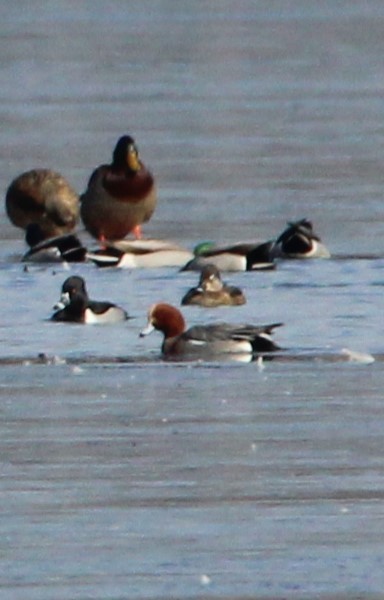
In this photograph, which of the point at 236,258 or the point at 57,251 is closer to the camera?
the point at 236,258

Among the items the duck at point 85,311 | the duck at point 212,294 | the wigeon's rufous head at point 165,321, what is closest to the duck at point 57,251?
the duck at point 212,294

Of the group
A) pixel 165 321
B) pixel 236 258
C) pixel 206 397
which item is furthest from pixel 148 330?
pixel 236 258

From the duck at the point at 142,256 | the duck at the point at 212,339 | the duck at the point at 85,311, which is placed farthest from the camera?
the duck at the point at 142,256

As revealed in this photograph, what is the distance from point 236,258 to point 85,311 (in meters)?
2.35

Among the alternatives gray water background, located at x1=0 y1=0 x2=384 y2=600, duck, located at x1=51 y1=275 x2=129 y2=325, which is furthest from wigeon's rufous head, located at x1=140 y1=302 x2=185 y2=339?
duck, located at x1=51 y1=275 x2=129 y2=325

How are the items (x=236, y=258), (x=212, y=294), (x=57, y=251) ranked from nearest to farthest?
1. (x=212, y=294)
2. (x=236, y=258)
3. (x=57, y=251)

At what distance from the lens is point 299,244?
15.7m

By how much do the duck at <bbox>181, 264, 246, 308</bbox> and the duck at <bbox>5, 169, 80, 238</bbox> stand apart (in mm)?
4351

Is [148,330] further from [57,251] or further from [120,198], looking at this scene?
[120,198]

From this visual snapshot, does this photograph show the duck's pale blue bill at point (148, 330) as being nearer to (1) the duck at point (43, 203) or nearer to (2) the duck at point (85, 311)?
(2) the duck at point (85, 311)

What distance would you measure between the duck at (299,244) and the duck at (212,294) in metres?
1.58

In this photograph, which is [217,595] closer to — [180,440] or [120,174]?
[180,440]

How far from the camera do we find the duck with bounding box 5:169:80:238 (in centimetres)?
1839

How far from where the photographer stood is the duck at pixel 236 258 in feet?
50.3
